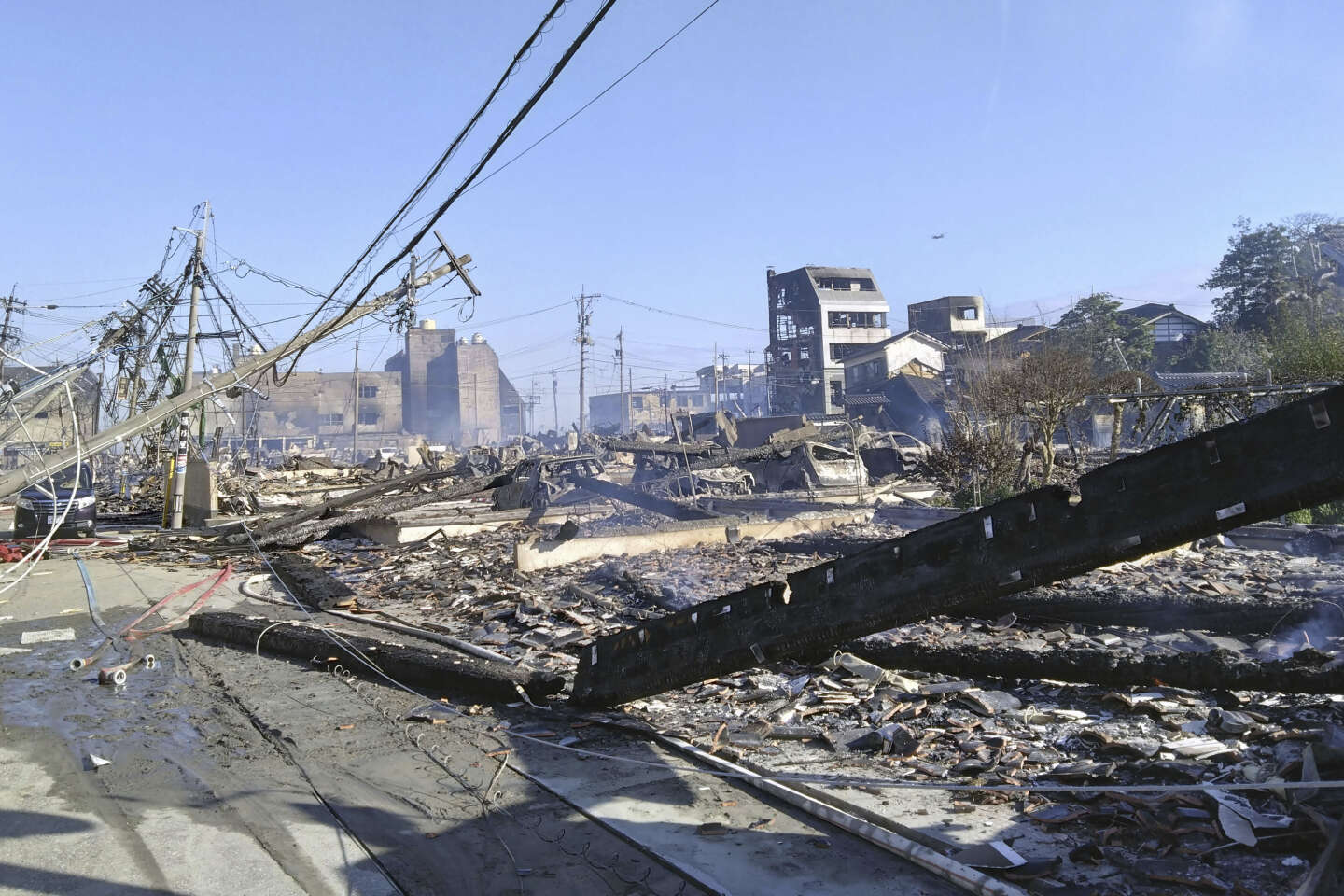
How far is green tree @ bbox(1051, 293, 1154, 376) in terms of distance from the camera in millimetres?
43125

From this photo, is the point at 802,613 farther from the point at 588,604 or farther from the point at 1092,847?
the point at 588,604

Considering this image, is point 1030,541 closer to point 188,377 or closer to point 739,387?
point 188,377

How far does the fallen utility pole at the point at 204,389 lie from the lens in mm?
10508

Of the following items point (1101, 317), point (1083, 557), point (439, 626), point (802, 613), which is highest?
point (1101, 317)

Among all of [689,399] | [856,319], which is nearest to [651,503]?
[856,319]

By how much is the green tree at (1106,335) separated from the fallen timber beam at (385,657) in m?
40.8

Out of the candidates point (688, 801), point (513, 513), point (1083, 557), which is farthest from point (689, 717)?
point (513, 513)

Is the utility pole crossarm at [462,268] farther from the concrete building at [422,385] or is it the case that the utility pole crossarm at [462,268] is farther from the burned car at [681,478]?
the concrete building at [422,385]

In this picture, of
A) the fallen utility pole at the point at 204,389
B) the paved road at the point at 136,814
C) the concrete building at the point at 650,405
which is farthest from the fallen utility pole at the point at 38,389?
the concrete building at the point at 650,405

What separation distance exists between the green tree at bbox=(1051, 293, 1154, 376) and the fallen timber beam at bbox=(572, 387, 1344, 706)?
4154cm

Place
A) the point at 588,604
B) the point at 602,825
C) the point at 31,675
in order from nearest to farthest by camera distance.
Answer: the point at 602,825, the point at 31,675, the point at 588,604

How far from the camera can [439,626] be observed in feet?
32.5

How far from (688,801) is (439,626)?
5.96 metres

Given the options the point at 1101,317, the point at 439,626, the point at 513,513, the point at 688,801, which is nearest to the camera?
the point at 688,801
